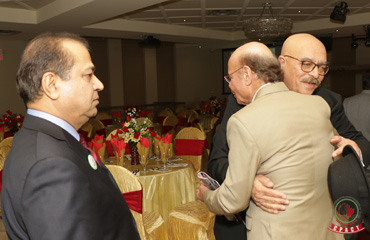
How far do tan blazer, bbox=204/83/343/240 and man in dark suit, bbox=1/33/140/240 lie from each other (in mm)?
508

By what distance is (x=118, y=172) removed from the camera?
2.62 metres

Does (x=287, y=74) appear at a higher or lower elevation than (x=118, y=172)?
higher

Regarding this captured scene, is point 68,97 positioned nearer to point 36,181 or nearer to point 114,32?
point 36,181

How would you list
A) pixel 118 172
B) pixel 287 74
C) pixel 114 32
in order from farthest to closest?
pixel 114 32
pixel 118 172
pixel 287 74

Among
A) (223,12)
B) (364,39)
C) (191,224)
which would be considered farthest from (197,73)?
(191,224)

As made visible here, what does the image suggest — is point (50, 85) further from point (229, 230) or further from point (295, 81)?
point (295, 81)

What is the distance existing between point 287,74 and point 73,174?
1.40 m

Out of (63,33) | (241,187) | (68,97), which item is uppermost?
(63,33)

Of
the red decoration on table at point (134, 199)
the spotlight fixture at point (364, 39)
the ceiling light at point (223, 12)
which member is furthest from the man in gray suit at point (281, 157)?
the spotlight fixture at point (364, 39)

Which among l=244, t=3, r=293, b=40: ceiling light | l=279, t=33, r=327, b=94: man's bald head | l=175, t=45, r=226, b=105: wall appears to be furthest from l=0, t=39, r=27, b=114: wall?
l=279, t=33, r=327, b=94: man's bald head

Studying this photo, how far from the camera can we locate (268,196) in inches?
55.1

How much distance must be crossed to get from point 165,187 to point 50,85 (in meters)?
2.59

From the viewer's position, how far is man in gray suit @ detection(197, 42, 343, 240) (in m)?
1.38

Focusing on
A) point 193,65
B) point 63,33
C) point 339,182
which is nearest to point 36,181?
point 63,33
